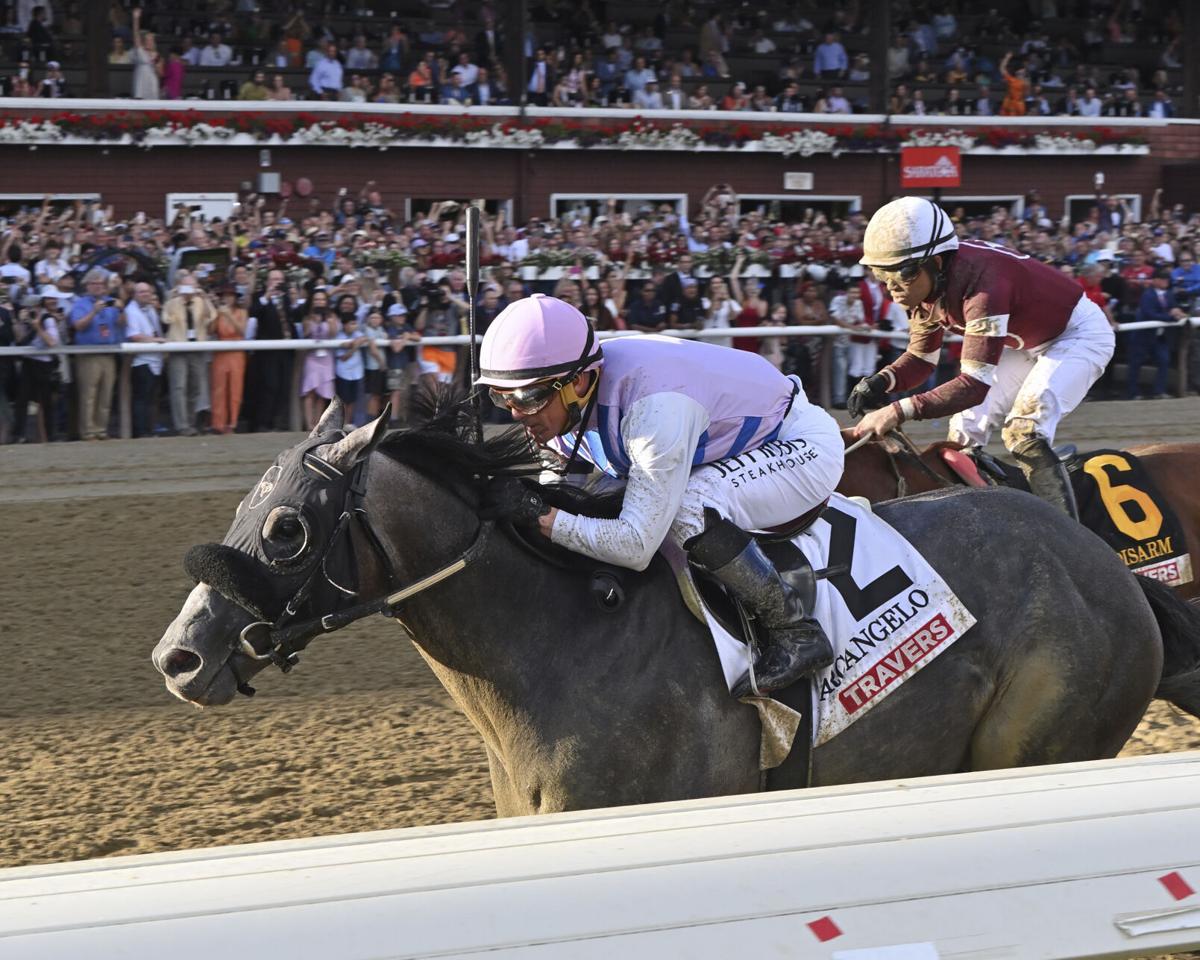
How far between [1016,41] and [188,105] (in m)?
14.0

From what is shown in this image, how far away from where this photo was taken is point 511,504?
3539mm

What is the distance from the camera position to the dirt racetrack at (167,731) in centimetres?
493

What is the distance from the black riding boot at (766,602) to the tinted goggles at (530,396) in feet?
1.52

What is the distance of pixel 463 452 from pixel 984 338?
7.45 feet

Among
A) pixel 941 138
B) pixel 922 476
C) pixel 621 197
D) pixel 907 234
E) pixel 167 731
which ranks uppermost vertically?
pixel 907 234

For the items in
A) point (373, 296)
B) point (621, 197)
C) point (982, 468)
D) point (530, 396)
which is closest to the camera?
point (530, 396)

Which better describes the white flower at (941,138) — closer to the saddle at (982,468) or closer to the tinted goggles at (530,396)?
the saddle at (982,468)

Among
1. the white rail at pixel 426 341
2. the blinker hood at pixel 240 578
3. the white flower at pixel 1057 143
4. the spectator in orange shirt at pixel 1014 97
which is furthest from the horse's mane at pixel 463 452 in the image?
the spectator in orange shirt at pixel 1014 97

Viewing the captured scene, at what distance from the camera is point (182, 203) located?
18.5 metres

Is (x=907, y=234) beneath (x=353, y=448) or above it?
above

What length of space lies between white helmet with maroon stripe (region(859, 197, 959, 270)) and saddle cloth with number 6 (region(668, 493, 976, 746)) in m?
1.54

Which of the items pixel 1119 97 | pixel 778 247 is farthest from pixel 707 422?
pixel 1119 97

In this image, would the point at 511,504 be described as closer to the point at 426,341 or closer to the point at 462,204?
the point at 426,341

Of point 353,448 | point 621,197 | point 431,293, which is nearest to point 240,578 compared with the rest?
point 353,448
